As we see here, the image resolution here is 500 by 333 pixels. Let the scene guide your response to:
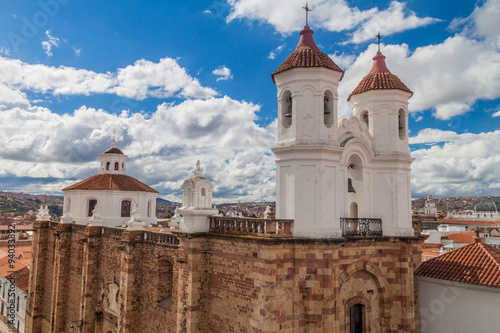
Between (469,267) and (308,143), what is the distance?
27.9 ft

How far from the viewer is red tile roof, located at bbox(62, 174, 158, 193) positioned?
3114 centimetres

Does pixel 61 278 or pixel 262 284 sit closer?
pixel 262 284

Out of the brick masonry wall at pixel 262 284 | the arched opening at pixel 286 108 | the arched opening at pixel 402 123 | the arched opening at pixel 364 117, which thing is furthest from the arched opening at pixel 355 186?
the arched opening at pixel 286 108

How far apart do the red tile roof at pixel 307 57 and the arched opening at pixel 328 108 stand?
1.07m

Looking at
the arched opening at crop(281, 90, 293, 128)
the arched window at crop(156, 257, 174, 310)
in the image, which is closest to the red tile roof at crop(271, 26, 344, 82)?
the arched opening at crop(281, 90, 293, 128)

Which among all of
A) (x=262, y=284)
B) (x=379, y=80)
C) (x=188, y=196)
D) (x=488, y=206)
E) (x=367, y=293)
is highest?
(x=379, y=80)

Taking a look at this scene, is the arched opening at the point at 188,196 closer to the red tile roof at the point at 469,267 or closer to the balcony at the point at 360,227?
the balcony at the point at 360,227

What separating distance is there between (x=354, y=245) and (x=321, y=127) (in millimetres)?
4961

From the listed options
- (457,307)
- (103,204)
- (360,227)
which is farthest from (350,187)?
(103,204)

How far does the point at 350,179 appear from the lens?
17469 mm

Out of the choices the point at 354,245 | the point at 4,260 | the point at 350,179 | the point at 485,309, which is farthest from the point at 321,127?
the point at 4,260

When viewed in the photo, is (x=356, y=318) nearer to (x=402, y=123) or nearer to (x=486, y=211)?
(x=402, y=123)

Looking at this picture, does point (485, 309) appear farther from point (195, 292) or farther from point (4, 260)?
point (4, 260)

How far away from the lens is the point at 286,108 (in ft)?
52.1
